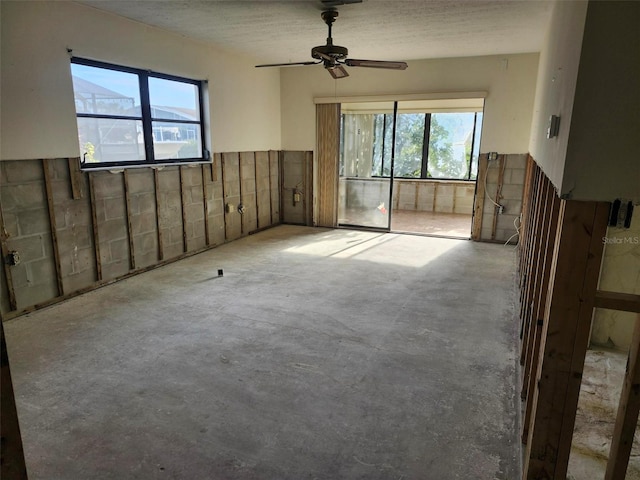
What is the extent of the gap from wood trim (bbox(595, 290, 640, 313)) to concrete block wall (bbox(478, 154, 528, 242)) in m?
5.48

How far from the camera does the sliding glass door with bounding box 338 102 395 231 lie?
306 inches

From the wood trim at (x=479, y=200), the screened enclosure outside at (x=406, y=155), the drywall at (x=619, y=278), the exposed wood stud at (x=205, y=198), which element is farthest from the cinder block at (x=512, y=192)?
the exposed wood stud at (x=205, y=198)

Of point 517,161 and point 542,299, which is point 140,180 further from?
point 517,161

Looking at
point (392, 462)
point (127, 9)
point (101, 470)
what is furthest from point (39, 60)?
point (392, 462)

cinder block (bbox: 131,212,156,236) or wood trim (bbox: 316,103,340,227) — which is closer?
cinder block (bbox: 131,212,156,236)

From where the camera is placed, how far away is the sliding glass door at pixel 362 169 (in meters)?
7.76

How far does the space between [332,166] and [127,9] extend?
14.0ft

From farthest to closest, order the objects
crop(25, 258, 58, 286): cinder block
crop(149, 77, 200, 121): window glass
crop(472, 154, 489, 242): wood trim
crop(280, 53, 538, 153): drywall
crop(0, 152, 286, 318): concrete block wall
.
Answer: crop(472, 154, 489, 242): wood trim < crop(280, 53, 538, 153): drywall < crop(149, 77, 200, 121): window glass < crop(25, 258, 58, 286): cinder block < crop(0, 152, 286, 318): concrete block wall

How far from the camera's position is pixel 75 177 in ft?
13.9

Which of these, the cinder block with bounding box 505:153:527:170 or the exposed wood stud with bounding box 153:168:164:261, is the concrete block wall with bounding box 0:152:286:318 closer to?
the exposed wood stud with bounding box 153:168:164:261

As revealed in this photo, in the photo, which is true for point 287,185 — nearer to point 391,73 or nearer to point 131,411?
point 391,73

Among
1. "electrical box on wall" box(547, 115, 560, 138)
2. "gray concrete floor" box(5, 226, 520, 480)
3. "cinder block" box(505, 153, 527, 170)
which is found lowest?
"gray concrete floor" box(5, 226, 520, 480)

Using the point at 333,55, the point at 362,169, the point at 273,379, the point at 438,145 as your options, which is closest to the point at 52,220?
the point at 273,379

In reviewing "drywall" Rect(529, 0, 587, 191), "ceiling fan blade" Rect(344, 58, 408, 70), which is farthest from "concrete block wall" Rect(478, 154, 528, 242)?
"drywall" Rect(529, 0, 587, 191)
